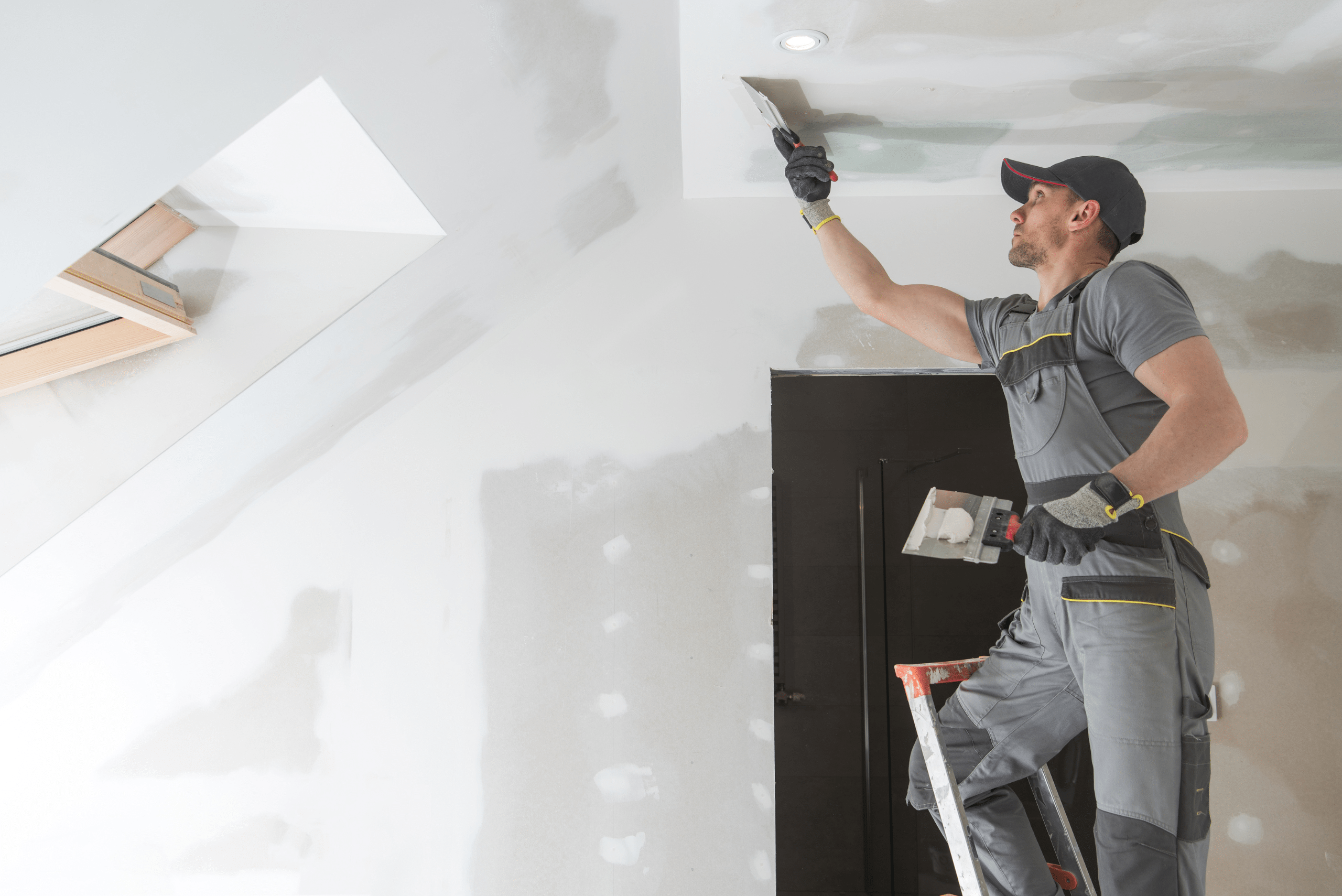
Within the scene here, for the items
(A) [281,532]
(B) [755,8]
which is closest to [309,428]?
(A) [281,532]

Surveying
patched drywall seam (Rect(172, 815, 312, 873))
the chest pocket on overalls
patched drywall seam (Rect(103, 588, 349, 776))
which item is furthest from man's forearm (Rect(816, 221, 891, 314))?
patched drywall seam (Rect(172, 815, 312, 873))

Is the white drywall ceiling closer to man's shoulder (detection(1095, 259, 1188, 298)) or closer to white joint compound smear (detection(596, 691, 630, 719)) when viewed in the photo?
man's shoulder (detection(1095, 259, 1188, 298))

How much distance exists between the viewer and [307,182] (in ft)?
5.43

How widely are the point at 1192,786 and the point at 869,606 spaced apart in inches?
63.1

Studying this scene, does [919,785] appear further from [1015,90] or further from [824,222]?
[1015,90]

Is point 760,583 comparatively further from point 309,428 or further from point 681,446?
point 309,428

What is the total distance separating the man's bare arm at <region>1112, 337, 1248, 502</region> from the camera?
120 centimetres

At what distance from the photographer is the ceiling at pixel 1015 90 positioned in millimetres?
1687

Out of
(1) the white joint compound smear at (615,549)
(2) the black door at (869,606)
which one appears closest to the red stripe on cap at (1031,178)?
(2) the black door at (869,606)

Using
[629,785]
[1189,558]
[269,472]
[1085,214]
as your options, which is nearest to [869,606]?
[629,785]

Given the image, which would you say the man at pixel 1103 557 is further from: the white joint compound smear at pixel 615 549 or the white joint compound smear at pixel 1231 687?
the white joint compound smear at pixel 1231 687

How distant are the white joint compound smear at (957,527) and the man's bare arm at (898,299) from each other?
18.5 inches

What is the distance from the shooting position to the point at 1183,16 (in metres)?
1.68

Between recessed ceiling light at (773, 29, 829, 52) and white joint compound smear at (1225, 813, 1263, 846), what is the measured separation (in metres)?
2.45
